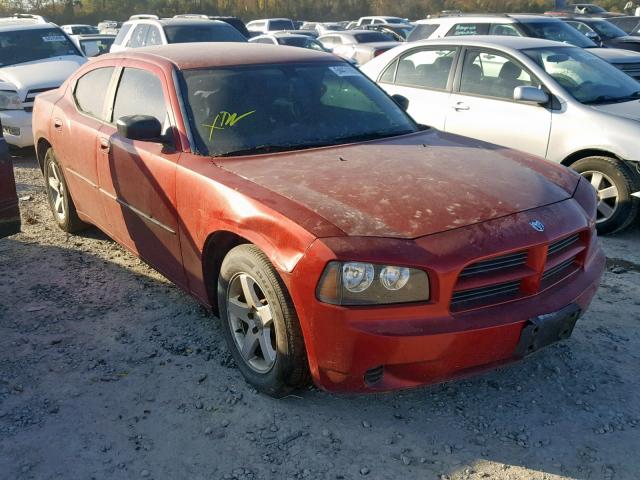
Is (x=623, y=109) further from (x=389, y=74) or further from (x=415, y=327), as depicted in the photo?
(x=415, y=327)

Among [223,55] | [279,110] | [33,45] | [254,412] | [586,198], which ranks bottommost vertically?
[254,412]

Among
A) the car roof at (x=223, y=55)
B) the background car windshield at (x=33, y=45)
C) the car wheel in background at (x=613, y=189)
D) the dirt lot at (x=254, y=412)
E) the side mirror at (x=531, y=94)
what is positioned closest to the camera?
the dirt lot at (x=254, y=412)

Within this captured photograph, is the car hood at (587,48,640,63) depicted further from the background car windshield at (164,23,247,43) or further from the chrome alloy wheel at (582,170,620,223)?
the background car windshield at (164,23,247,43)

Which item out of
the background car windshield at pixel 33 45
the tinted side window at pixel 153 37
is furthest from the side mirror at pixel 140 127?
the tinted side window at pixel 153 37

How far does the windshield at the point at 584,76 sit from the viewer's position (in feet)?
19.6

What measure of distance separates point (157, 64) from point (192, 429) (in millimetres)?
2317

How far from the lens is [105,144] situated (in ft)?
13.9

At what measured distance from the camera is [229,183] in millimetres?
3154

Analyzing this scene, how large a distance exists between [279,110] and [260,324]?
55.7 inches

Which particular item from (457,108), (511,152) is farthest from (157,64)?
(457,108)

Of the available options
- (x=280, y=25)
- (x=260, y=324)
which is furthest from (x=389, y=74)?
(x=280, y=25)

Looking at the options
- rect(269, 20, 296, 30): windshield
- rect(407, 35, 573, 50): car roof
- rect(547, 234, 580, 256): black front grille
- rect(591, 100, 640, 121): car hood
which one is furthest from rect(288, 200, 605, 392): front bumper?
rect(269, 20, 296, 30): windshield

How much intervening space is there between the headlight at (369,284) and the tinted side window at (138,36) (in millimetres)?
10149

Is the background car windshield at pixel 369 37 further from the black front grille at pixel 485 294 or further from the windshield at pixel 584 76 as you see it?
the black front grille at pixel 485 294
